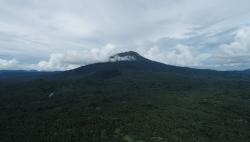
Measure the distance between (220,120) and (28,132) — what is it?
326 feet

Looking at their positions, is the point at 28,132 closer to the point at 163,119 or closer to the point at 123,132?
the point at 123,132

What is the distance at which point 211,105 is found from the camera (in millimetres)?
184875

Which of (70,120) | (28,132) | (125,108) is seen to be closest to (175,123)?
(125,108)

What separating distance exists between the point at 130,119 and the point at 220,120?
162ft

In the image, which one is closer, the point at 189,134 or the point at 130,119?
the point at 189,134

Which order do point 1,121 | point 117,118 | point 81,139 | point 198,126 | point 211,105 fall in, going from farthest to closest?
point 211,105
point 1,121
point 117,118
point 198,126
point 81,139

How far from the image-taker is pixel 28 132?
13062cm

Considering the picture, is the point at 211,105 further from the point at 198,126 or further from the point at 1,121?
Answer: the point at 1,121

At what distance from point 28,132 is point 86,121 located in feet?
95.0

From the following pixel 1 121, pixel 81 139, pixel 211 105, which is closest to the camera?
pixel 81 139

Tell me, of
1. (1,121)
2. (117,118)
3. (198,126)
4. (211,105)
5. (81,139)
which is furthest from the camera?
(211,105)

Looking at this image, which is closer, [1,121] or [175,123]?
[175,123]

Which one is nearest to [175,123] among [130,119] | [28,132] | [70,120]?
[130,119]

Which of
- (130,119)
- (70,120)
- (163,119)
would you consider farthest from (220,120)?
(70,120)
